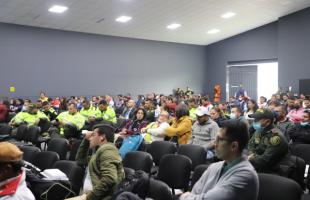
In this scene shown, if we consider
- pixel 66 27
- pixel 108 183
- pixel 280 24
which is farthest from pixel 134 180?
pixel 280 24

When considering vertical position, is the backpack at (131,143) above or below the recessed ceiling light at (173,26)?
below

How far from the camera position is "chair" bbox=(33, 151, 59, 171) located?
381cm

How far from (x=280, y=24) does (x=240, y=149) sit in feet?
45.9

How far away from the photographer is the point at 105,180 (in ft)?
8.28

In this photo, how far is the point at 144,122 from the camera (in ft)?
18.4

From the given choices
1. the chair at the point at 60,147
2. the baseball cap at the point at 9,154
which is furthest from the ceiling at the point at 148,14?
the baseball cap at the point at 9,154

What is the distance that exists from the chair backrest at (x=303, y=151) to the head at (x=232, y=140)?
7.56ft

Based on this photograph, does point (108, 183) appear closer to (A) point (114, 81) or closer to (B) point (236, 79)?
(A) point (114, 81)

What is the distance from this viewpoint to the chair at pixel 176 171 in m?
3.53

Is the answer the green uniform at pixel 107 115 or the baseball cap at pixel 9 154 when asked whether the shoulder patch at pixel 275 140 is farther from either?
the green uniform at pixel 107 115

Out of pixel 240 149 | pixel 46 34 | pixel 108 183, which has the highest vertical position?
pixel 46 34

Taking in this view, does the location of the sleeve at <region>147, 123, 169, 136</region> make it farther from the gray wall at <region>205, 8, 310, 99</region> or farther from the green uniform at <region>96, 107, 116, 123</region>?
the gray wall at <region>205, 8, 310, 99</region>

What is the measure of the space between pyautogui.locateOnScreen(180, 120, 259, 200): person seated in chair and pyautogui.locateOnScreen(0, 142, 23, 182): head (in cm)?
104

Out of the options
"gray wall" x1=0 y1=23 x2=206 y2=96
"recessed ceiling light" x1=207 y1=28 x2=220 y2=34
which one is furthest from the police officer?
"recessed ceiling light" x1=207 y1=28 x2=220 y2=34
